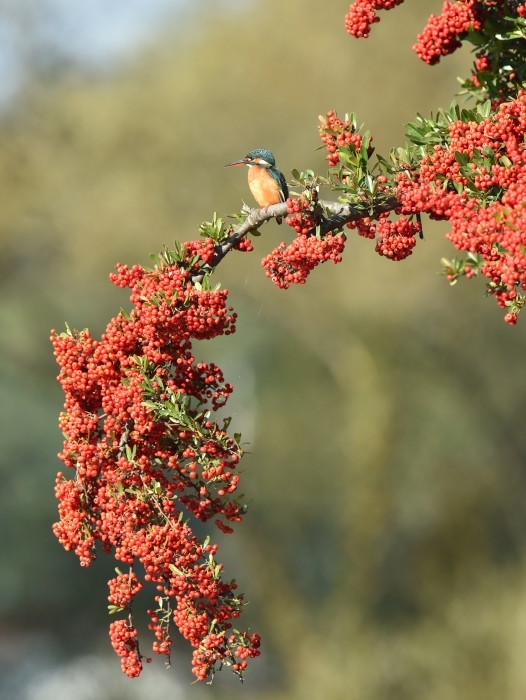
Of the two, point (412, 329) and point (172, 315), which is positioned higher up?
point (412, 329)

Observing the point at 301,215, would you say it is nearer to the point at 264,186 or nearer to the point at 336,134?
the point at 336,134

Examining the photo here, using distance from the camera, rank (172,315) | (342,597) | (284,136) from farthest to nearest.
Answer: (284,136), (342,597), (172,315)

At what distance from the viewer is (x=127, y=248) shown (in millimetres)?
12867

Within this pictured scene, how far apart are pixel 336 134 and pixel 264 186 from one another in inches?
21.2

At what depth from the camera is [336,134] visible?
7.81ft

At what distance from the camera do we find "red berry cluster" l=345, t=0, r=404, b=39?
8.14 feet

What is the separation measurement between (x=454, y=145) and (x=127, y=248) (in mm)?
10897

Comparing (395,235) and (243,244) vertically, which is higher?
(243,244)

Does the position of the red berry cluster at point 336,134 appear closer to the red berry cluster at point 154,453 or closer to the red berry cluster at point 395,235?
the red berry cluster at point 395,235

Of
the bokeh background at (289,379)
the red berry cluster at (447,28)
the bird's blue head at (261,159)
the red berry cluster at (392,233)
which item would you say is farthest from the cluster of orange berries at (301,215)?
the bokeh background at (289,379)

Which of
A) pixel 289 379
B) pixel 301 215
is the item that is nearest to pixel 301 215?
pixel 301 215

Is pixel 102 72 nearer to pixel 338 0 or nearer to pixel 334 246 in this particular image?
pixel 338 0

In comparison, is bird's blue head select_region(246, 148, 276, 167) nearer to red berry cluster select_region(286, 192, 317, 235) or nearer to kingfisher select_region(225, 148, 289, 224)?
kingfisher select_region(225, 148, 289, 224)

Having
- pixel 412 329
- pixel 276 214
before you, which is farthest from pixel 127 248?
pixel 276 214
